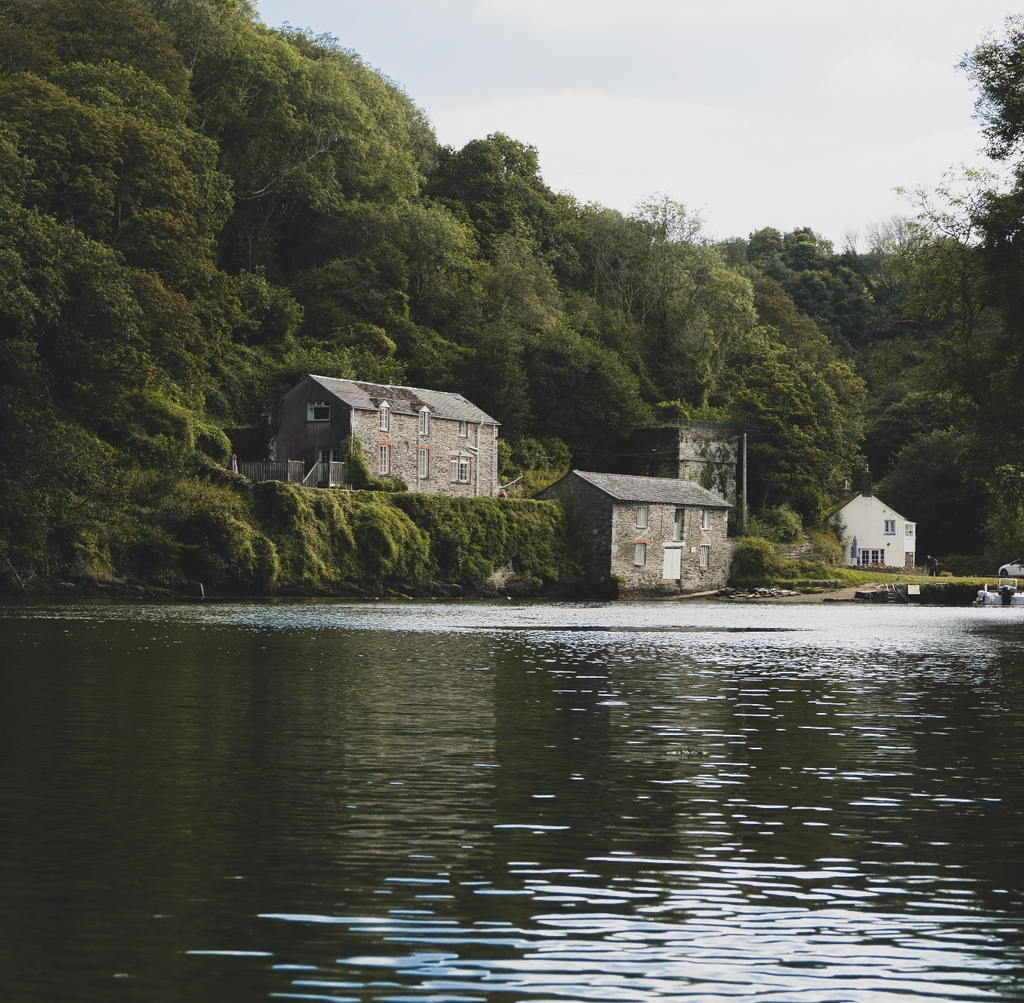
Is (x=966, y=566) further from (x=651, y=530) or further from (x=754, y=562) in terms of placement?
(x=651, y=530)

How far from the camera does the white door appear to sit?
7875 centimetres

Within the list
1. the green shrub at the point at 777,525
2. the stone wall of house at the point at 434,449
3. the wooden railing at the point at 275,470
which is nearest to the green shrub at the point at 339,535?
the wooden railing at the point at 275,470

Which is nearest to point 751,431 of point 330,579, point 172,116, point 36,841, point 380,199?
point 380,199

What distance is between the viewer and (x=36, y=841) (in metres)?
8.30

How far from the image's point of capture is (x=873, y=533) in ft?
320

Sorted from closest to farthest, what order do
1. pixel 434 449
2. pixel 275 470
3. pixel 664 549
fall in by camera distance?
pixel 275 470, pixel 434 449, pixel 664 549

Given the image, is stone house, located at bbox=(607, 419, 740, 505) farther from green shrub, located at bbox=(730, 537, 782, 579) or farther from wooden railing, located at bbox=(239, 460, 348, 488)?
wooden railing, located at bbox=(239, 460, 348, 488)

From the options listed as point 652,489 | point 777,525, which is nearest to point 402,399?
point 652,489

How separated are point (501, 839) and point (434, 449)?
68.3 m

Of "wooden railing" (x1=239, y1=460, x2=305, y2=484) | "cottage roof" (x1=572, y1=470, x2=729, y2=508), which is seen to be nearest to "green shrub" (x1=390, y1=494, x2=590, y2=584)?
"cottage roof" (x1=572, y1=470, x2=729, y2=508)

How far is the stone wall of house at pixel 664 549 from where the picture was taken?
7625 cm

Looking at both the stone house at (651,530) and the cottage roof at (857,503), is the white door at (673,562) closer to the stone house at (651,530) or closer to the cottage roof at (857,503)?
the stone house at (651,530)

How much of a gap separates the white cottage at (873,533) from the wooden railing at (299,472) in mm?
45710

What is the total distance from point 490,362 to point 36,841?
260 feet
